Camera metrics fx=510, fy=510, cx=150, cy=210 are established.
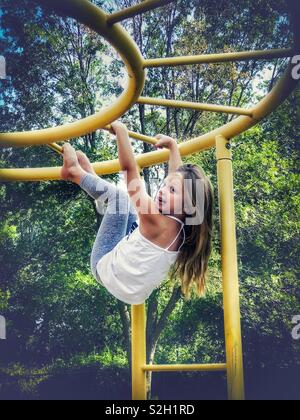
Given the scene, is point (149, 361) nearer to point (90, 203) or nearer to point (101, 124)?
point (90, 203)

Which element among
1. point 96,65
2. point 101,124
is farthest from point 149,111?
point 101,124

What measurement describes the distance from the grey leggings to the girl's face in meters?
0.14

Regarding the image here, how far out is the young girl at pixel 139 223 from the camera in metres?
1.93

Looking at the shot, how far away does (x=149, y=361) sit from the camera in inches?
316

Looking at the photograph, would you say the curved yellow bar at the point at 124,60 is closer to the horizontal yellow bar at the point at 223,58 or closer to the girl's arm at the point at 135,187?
the horizontal yellow bar at the point at 223,58


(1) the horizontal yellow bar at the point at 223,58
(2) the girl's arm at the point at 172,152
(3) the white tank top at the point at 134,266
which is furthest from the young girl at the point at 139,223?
(1) the horizontal yellow bar at the point at 223,58

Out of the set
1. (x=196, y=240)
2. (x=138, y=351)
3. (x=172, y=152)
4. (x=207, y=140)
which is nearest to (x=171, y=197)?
(x=196, y=240)

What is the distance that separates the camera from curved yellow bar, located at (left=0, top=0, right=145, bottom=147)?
5.44ft

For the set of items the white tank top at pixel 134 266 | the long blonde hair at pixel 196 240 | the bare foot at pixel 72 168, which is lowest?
the white tank top at pixel 134 266

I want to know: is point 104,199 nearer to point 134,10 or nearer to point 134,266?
point 134,266

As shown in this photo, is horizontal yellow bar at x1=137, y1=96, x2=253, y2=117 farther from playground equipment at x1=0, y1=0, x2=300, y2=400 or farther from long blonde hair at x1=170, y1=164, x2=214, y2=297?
long blonde hair at x1=170, y1=164, x2=214, y2=297

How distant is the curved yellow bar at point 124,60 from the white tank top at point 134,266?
575mm

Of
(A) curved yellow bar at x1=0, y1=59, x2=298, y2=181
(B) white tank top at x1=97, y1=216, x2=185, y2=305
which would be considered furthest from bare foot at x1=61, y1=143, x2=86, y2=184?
(A) curved yellow bar at x1=0, y1=59, x2=298, y2=181

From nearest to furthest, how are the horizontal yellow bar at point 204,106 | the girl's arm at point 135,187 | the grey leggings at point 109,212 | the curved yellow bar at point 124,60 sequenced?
the curved yellow bar at point 124,60
the girl's arm at point 135,187
the grey leggings at point 109,212
the horizontal yellow bar at point 204,106
